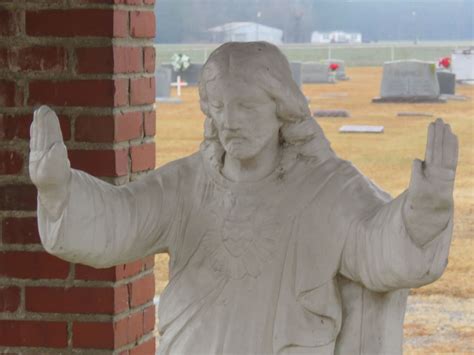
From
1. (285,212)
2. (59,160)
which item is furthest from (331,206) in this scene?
(59,160)

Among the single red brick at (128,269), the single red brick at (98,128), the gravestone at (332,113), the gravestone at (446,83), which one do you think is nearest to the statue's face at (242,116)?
the single red brick at (98,128)

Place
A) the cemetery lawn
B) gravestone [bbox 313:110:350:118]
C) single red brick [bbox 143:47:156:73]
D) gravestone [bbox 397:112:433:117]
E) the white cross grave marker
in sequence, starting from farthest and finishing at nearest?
the white cross grave marker
gravestone [bbox 313:110:350:118]
gravestone [bbox 397:112:433:117]
the cemetery lawn
single red brick [bbox 143:47:156:73]

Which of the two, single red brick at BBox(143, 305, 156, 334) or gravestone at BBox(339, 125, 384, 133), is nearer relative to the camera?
single red brick at BBox(143, 305, 156, 334)

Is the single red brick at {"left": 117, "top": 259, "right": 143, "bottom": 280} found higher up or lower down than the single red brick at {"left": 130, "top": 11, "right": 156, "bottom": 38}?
lower down

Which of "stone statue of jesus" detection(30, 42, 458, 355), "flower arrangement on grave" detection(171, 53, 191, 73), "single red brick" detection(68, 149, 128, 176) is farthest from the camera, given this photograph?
"flower arrangement on grave" detection(171, 53, 191, 73)

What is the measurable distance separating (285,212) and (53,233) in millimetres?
525

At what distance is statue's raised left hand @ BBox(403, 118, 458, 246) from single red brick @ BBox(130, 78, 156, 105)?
5.12ft

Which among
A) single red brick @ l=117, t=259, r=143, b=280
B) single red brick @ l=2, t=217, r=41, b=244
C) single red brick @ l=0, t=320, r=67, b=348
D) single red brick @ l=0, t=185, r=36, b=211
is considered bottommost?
single red brick @ l=0, t=320, r=67, b=348

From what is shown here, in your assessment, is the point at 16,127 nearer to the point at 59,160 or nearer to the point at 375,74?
the point at 59,160

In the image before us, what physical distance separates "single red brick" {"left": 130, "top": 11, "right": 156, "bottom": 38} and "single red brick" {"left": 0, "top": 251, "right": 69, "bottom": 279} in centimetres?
75

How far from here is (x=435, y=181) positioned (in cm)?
252

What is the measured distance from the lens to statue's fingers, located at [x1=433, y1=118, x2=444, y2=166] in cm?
251

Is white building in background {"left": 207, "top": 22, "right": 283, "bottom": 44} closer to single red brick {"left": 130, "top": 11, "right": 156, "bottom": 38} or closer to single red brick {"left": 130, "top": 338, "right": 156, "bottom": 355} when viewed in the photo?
Answer: single red brick {"left": 130, "top": 11, "right": 156, "bottom": 38}

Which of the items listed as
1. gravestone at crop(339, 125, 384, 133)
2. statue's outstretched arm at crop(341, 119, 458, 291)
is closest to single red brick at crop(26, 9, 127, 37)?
statue's outstretched arm at crop(341, 119, 458, 291)
